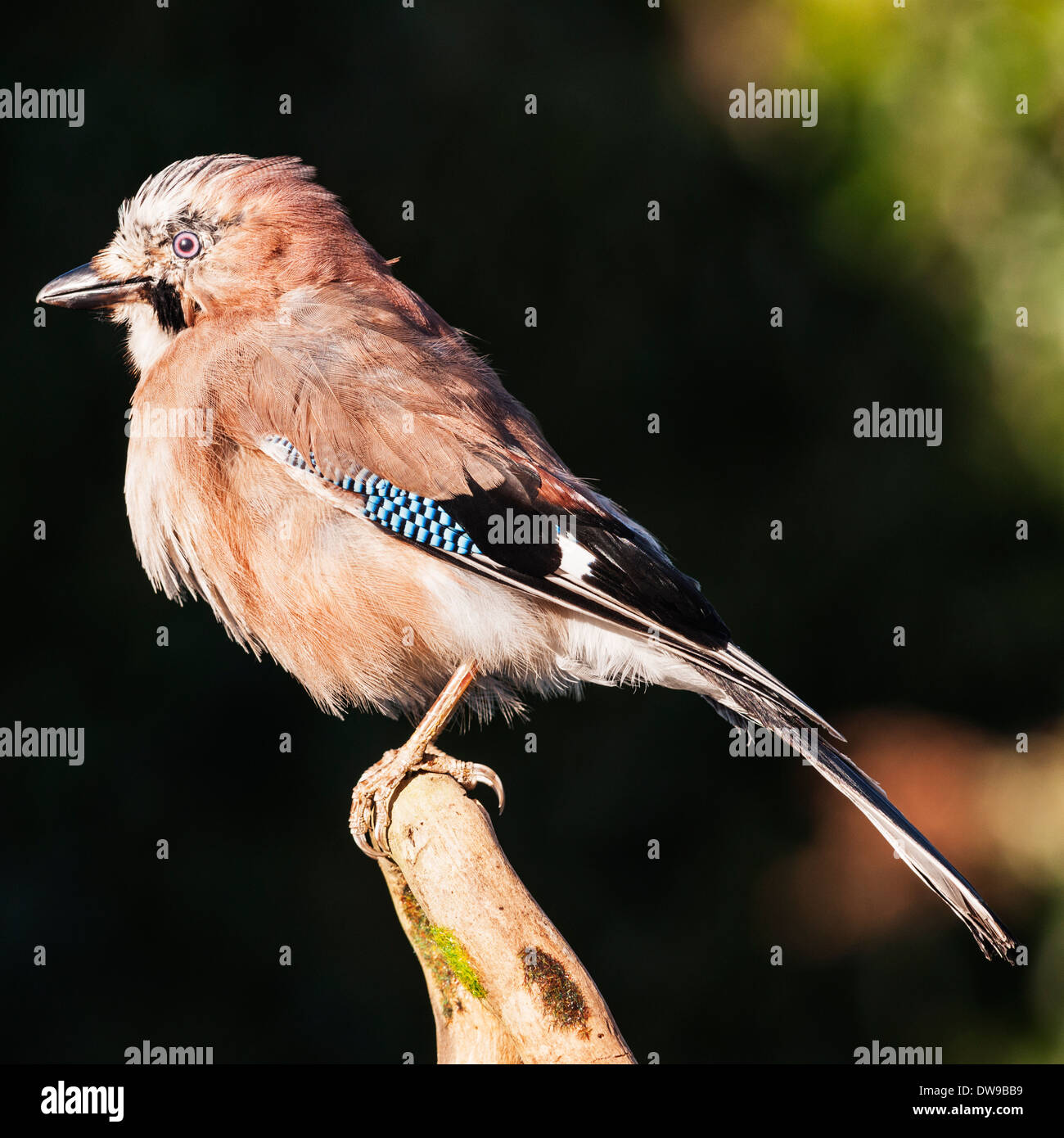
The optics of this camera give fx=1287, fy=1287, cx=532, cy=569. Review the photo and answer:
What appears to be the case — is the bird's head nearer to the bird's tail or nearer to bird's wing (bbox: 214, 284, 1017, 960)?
bird's wing (bbox: 214, 284, 1017, 960)

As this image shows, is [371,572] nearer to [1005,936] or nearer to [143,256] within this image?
[143,256]

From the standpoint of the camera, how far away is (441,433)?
11.3ft

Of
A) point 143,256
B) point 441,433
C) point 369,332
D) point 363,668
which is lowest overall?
point 363,668

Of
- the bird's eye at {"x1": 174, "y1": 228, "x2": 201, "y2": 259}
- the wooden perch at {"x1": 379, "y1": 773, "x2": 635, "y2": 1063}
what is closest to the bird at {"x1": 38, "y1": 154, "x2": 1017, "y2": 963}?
the bird's eye at {"x1": 174, "y1": 228, "x2": 201, "y2": 259}

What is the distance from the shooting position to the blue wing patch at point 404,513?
336 centimetres

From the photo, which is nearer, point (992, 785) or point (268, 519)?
point (268, 519)

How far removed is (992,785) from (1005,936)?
3.41 meters

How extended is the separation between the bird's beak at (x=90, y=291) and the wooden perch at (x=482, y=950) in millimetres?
1682

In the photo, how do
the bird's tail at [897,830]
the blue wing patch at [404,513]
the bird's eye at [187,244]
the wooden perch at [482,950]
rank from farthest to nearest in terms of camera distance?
1. the bird's eye at [187,244]
2. the blue wing patch at [404,513]
3. the bird's tail at [897,830]
4. the wooden perch at [482,950]

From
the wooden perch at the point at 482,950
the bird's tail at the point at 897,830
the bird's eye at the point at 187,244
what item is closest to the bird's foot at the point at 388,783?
the wooden perch at the point at 482,950

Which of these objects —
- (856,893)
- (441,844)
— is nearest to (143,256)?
(441,844)

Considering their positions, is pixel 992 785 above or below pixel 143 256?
below

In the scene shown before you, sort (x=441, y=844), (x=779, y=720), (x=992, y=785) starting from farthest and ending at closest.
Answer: (x=992, y=785) → (x=779, y=720) → (x=441, y=844)

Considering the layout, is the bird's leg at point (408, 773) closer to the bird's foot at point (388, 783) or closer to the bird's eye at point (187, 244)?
the bird's foot at point (388, 783)
